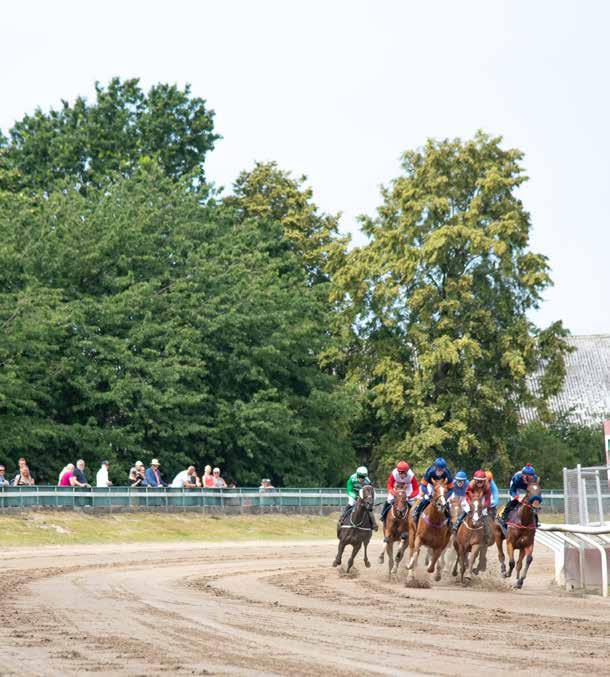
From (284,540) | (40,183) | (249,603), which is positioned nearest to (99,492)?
(284,540)

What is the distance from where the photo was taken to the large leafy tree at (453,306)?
2272 inches

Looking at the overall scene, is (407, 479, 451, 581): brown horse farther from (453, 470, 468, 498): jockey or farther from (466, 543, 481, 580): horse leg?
(453, 470, 468, 498): jockey

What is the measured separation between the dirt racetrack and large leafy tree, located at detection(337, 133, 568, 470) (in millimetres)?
29802

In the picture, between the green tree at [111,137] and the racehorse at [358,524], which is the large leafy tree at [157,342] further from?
the racehorse at [358,524]

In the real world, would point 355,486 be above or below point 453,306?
below

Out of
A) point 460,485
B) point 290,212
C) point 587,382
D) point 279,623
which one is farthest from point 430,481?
point 587,382

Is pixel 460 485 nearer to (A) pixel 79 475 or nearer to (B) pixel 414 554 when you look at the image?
(B) pixel 414 554

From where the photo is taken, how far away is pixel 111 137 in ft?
223

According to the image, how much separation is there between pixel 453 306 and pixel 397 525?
31.9 metres

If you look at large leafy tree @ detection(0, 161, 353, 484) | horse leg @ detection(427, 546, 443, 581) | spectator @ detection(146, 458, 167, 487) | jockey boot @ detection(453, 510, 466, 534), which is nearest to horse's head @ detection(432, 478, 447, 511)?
horse leg @ detection(427, 546, 443, 581)

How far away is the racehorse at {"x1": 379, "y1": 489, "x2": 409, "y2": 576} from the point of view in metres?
26.2

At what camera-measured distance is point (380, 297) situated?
59.9 meters

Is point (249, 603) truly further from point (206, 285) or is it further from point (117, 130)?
point (117, 130)

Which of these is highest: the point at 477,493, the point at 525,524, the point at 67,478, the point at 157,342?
the point at 157,342
